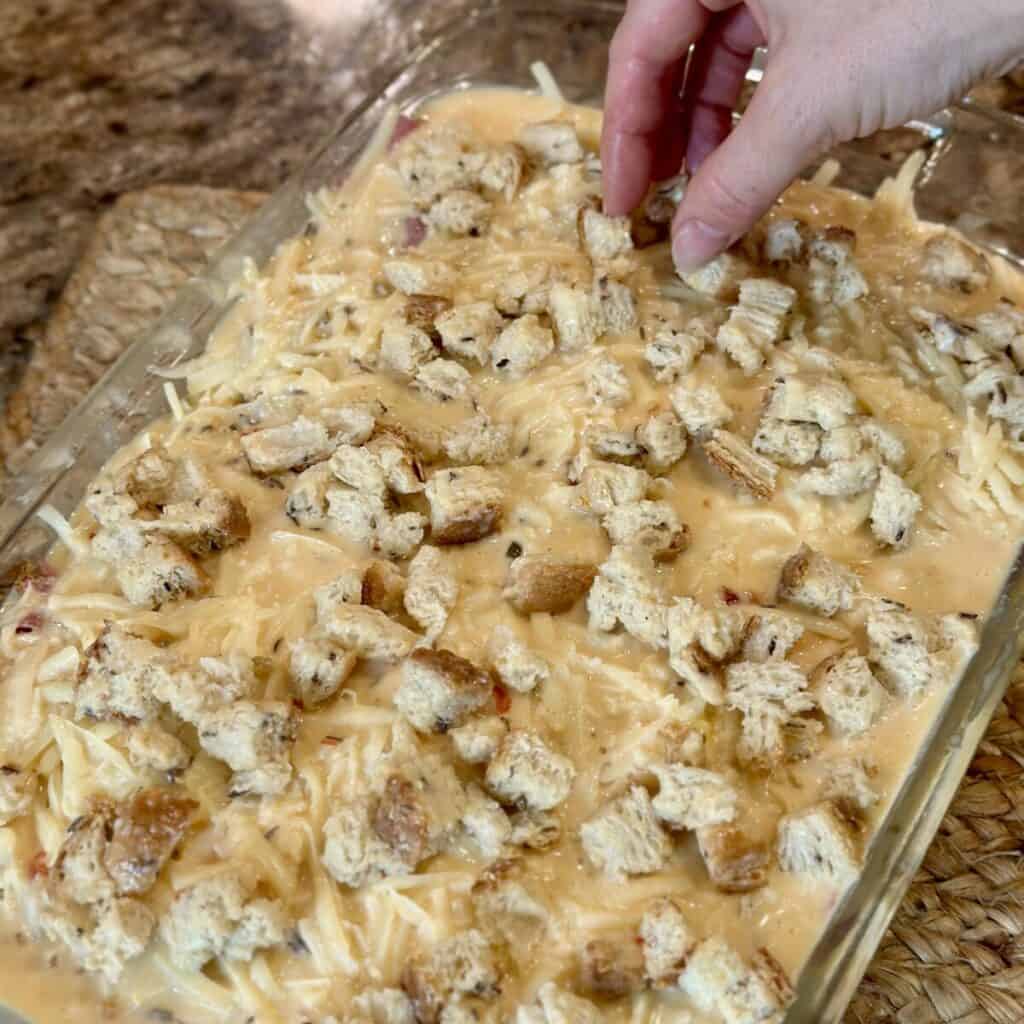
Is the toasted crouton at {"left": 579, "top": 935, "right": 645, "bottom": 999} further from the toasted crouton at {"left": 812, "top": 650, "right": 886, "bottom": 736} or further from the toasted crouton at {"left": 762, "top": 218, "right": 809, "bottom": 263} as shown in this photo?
the toasted crouton at {"left": 762, "top": 218, "right": 809, "bottom": 263}

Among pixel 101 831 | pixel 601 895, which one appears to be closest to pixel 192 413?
pixel 101 831

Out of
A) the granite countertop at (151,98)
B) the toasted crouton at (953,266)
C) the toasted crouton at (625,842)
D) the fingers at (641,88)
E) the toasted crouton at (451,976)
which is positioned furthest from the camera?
the granite countertop at (151,98)

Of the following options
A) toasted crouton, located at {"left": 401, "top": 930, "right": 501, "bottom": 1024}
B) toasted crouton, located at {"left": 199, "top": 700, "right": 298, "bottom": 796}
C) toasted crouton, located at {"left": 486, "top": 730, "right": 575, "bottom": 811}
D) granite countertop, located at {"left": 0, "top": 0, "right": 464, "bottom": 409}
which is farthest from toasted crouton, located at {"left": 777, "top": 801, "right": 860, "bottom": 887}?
granite countertop, located at {"left": 0, "top": 0, "right": 464, "bottom": 409}

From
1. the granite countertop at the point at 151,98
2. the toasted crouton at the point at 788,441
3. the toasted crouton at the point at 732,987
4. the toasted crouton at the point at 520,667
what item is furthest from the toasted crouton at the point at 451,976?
the granite countertop at the point at 151,98

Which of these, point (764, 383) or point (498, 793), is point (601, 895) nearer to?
point (498, 793)

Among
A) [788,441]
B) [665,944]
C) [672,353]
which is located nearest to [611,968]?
[665,944]

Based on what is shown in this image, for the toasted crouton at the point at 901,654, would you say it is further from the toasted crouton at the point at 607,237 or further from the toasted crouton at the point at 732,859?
the toasted crouton at the point at 607,237

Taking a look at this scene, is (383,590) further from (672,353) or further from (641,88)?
(641,88)
